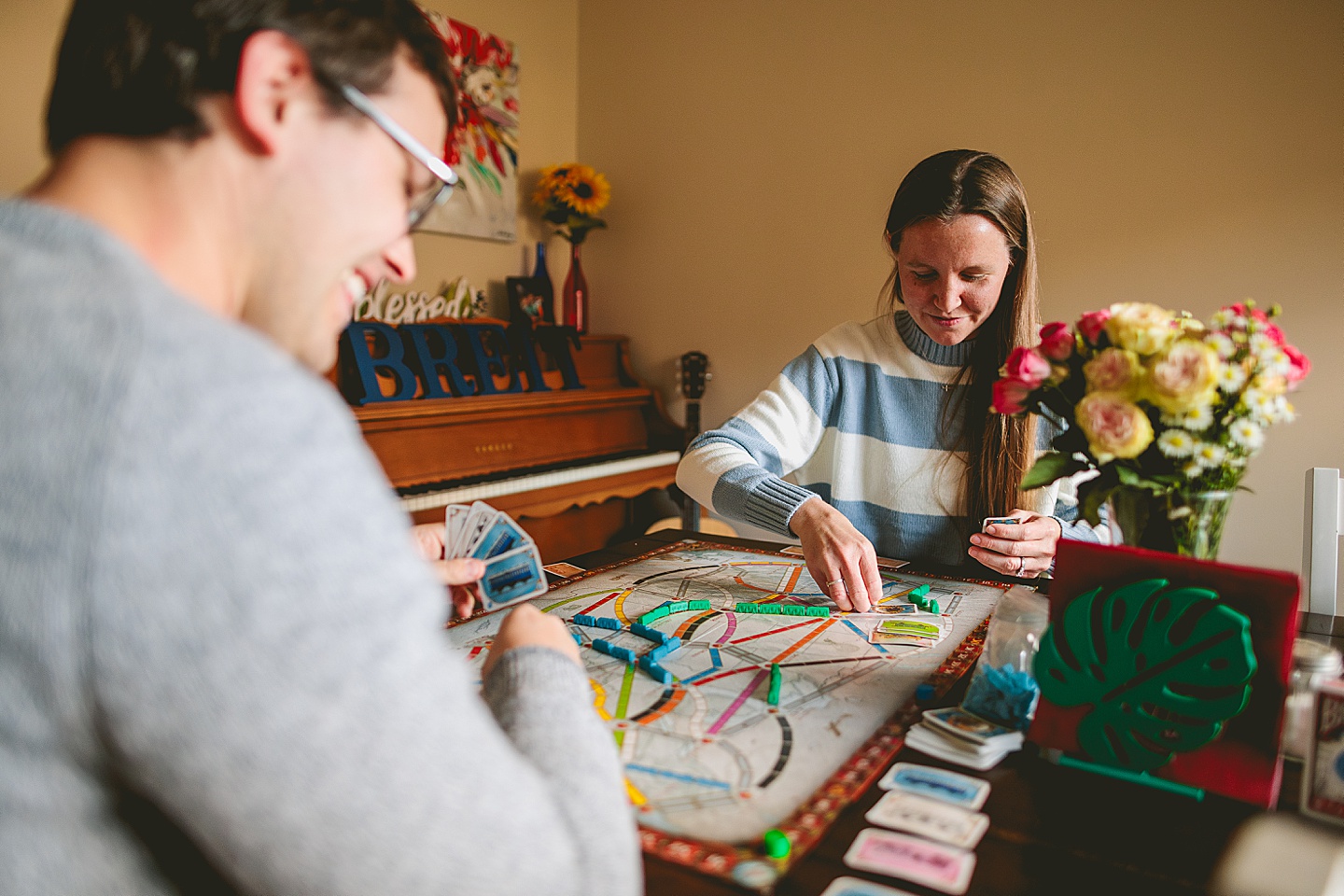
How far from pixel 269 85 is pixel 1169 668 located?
92 cm

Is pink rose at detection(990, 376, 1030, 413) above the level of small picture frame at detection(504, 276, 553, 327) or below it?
above

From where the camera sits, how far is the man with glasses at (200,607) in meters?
0.41

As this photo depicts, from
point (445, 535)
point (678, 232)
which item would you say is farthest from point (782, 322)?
point (445, 535)

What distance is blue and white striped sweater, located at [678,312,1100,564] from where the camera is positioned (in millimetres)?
1856

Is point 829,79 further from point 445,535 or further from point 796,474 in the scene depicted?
point 445,535

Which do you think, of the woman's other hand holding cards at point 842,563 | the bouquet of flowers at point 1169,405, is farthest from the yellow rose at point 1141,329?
the woman's other hand holding cards at point 842,563

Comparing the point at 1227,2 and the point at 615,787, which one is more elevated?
the point at 1227,2

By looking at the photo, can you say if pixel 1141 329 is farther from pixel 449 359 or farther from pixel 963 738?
pixel 449 359

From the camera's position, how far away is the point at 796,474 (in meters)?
2.10

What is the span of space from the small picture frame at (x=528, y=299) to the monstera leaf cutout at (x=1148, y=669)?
3052 mm

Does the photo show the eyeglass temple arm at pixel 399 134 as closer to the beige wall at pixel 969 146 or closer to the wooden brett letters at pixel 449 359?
the wooden brett letters at pixel 449 359

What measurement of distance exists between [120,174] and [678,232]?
11.3 ft

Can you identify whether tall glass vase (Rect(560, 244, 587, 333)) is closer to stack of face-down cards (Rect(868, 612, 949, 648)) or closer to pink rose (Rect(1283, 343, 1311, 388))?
stack of face-down cards (Rect(868, 612, 949, 648))

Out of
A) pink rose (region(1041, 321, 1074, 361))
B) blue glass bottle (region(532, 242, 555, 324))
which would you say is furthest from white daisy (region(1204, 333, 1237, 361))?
blue glass bottle (region(532, 242, 555, 324))
